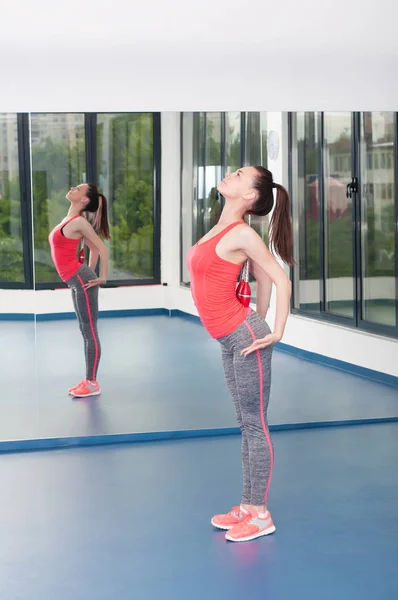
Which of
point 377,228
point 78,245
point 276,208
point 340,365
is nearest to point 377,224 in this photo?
point 377,228

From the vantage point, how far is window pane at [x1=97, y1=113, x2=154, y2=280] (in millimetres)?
4629

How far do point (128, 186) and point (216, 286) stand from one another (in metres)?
1.62

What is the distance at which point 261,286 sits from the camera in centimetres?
340

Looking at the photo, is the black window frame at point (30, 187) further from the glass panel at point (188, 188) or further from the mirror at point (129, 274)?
the glass panel at point (188, 188)

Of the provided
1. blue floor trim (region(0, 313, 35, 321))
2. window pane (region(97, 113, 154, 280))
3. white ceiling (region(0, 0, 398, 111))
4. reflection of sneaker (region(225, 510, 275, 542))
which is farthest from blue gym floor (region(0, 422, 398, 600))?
white ceiling (region(0, 0, 398, 111))

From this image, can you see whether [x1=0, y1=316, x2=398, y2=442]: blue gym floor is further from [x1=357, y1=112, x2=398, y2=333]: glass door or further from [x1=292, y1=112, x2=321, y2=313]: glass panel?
[x1=357, y1=112, x2=398, y2=333]: glass door

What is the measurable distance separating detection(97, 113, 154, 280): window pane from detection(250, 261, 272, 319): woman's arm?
1.41m

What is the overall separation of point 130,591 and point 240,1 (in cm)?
308

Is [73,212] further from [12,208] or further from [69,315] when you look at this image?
[69,315]

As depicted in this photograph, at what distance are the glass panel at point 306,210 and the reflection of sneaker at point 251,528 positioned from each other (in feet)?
6.37

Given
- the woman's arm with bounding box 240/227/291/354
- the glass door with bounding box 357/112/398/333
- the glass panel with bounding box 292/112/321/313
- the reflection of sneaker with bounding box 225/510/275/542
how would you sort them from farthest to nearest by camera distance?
1. the glass door with bounding box 357/112/398/333
2. the glass panel with bounding box 292/112/321/313
3. the reflection of sneaker with bounding box 225/510/275/542
4. the woman's arm with bounding box 240/227/291/354

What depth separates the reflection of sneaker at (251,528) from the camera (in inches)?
130

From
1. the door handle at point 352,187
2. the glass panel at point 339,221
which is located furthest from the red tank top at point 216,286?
the door handle at point 352,187

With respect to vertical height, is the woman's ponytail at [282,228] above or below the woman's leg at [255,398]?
above
